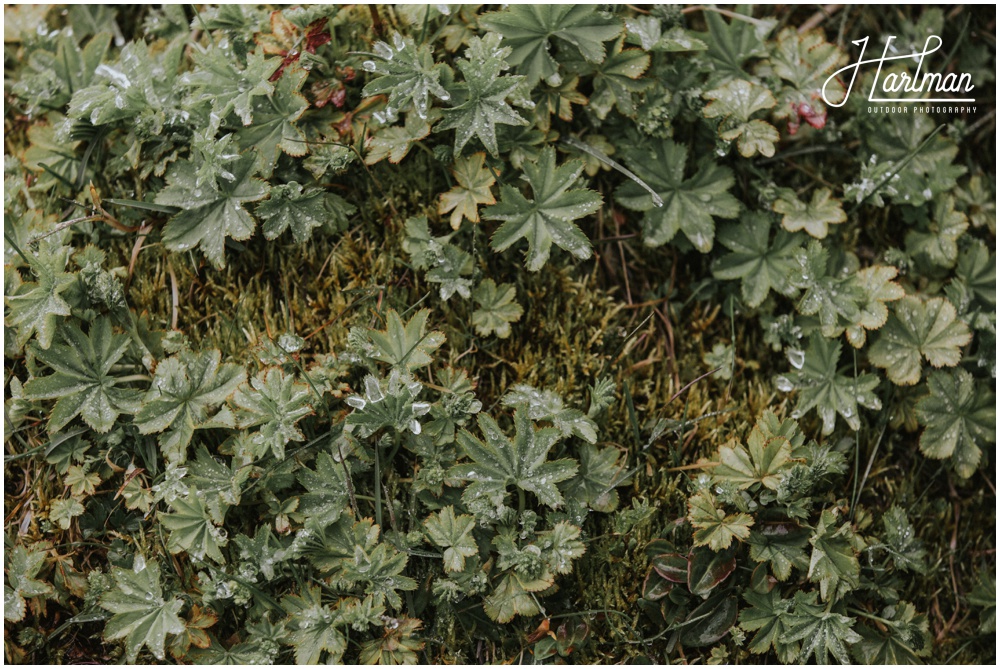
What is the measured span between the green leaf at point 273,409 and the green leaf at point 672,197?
1339mm

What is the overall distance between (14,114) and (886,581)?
3722mm

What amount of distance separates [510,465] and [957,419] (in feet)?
5.43

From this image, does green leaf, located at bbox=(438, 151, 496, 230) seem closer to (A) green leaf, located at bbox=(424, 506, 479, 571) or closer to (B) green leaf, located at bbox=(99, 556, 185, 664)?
(A) green leaf, located at bbox=(424, 506, 479, 571)

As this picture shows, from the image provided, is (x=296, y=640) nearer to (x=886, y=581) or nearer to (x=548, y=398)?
(x=548, y=398)

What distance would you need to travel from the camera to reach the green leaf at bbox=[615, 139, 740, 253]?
259 cm

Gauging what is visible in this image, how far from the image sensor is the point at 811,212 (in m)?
2.65

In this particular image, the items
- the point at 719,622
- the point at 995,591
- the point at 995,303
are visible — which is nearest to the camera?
the point at 719,622

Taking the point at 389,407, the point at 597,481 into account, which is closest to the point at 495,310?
the point at 389,407

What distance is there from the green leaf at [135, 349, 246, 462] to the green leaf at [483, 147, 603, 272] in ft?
3.34

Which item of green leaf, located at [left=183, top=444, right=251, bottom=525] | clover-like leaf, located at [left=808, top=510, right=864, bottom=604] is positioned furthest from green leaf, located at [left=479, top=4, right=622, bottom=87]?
clover-like leaf, located at [left=808, top=510, right=864, bottom=604]

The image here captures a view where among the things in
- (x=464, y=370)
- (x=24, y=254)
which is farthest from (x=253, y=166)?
(x=464, y=370)

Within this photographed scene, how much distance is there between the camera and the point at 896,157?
109 inches

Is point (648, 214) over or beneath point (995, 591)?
over

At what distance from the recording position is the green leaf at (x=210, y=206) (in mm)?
2412
